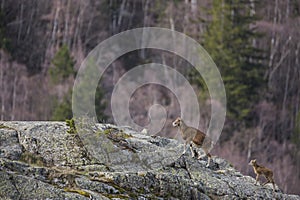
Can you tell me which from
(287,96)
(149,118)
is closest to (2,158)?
(149,118)

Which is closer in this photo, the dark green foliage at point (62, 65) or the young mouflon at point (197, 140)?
the young mouflon at point (197, 140)

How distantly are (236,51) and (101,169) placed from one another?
203ft

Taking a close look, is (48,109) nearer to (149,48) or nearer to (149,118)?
(149,118)

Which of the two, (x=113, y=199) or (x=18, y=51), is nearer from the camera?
(x=113, y=199)

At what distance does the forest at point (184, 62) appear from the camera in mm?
74562

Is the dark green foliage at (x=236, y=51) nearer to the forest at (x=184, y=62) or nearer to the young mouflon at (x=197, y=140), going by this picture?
the forest at (x=184, y=62)

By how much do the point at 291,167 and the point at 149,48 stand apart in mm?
22901

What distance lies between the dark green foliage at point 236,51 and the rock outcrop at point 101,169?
55830 millimetres

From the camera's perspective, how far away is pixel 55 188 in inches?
741

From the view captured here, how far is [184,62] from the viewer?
87.5 metres

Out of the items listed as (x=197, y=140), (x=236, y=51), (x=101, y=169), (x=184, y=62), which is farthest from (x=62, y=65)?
(x=101, y=169)

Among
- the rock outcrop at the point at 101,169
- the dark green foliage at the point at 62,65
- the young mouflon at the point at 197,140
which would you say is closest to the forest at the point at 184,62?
the dark green foliage at the point at 62,65

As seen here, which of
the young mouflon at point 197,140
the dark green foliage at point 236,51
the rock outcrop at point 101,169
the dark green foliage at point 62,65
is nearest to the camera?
the rock outcrop at point 101,169

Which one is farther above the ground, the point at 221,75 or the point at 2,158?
the point at 2,158
